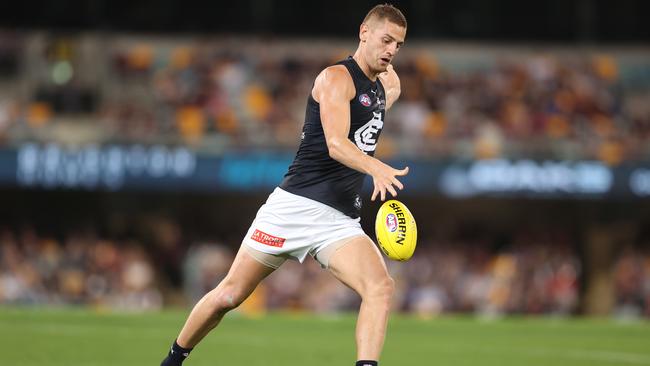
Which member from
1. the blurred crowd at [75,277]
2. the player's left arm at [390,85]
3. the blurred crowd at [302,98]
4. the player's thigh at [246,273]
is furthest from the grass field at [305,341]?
the blurred crowd at [302,98]

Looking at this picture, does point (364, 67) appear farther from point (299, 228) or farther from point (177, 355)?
point (177, 355)

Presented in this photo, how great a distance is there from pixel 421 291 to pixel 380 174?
15.9m

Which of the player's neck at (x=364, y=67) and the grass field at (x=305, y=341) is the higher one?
the player's neck at (x=364, y=67)

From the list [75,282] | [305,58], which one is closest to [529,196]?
[305,58]

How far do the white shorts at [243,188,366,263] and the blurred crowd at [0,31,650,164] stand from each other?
15043 mm

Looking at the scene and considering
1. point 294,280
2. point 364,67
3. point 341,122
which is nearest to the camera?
point 341,122

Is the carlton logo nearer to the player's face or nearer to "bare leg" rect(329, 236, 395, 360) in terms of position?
the player's face

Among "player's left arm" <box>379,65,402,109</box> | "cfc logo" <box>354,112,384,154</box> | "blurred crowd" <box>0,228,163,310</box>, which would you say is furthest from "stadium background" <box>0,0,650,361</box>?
"cfc logo" <box>354,112,384,154</box>

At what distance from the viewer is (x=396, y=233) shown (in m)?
6.95

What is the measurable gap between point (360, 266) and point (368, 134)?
2.86 feet

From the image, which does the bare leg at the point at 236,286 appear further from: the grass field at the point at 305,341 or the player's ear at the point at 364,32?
the grass field at the point at 305,341

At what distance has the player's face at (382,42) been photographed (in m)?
7.02

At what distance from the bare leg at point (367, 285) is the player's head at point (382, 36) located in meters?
1.13

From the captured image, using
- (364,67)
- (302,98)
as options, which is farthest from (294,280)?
(364,67)
